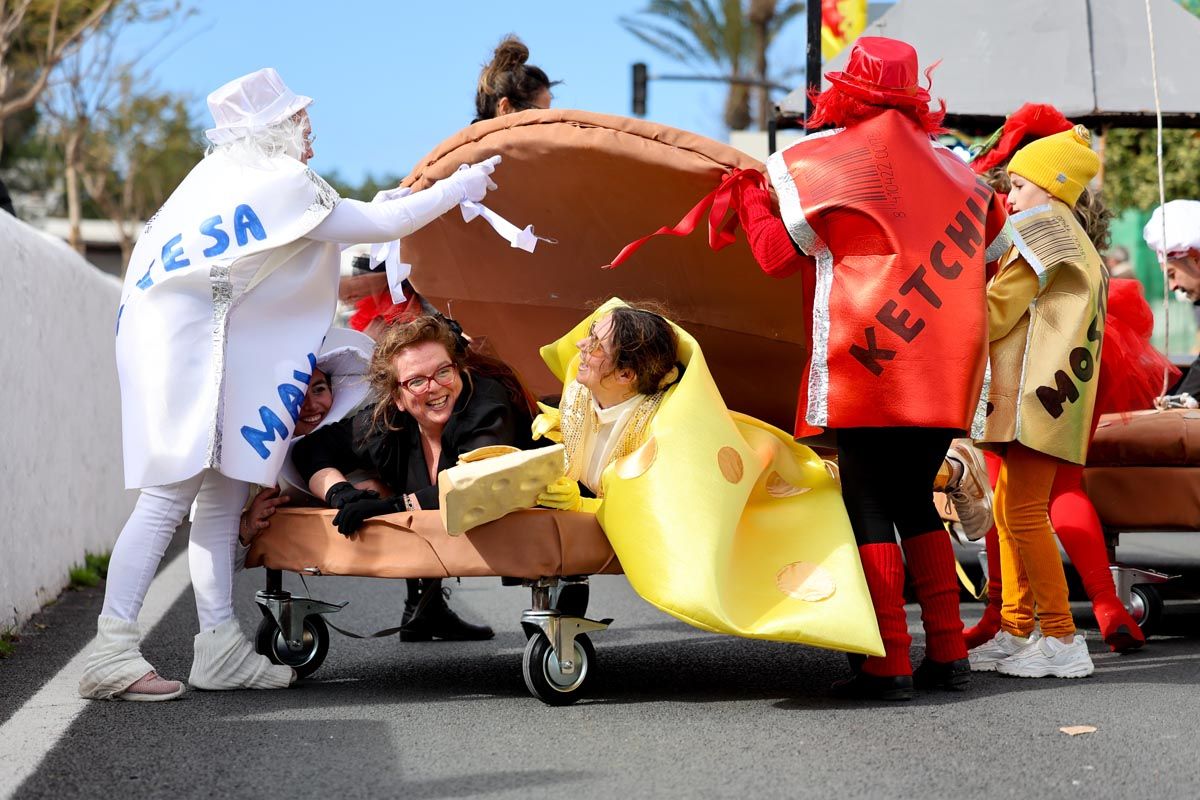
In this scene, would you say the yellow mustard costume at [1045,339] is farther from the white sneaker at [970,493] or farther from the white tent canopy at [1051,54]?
the white tent canopy at [1051,54]

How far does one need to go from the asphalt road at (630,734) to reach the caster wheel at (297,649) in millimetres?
94

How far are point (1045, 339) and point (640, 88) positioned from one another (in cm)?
2025

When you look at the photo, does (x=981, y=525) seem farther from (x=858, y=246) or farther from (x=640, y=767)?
(x=640, y=767)

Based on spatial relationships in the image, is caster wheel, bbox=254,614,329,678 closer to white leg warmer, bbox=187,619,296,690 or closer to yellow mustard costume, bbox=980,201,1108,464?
white leg warmer, bbox=187,619,296,690

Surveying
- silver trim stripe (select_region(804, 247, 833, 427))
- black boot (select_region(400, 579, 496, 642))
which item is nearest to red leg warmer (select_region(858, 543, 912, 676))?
silver trim stripe (select_region(804, 247, 833, 427))

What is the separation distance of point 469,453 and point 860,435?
3.86 feet

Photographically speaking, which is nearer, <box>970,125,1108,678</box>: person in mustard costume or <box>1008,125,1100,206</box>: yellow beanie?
<box>970,125,1108,678</box>: person in mustard costume

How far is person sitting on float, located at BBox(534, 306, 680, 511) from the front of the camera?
15.3ft

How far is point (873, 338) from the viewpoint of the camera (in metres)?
4.43

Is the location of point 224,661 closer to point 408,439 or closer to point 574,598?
point 408,439

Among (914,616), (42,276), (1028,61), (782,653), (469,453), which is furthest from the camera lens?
(1028,61)

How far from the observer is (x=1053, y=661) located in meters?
4.91

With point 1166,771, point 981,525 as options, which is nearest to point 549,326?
point 981,525

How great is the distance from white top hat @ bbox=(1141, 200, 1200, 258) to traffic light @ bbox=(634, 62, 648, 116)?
18.6m
